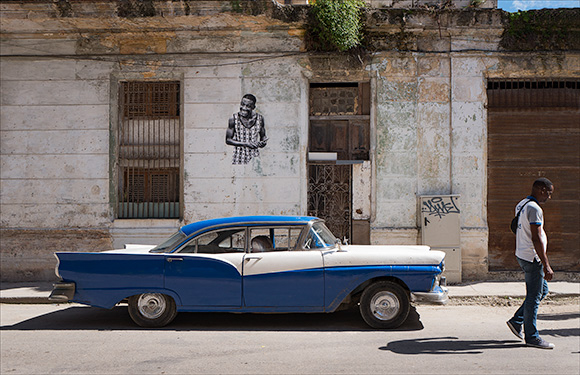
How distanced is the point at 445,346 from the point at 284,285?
1.89 metres

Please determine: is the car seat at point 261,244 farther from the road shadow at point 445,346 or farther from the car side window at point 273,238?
the road shadow at point 445,346

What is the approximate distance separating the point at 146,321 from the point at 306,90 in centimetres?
574

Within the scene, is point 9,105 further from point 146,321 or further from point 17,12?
point 146,321

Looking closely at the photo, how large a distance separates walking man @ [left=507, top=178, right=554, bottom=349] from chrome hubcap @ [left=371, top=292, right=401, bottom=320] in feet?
4.67

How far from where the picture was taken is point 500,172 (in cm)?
1046

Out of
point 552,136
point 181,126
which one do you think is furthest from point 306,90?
point 552,136

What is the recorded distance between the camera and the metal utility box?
9852 mm

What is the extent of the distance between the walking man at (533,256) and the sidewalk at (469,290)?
3.12 metres

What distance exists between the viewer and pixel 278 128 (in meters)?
10.5

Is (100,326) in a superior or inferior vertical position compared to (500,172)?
inferior

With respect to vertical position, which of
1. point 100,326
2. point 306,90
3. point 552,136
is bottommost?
point 100,326

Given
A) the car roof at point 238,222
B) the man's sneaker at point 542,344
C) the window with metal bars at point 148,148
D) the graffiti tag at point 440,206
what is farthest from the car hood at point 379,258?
the window with metal bars at point 148,148

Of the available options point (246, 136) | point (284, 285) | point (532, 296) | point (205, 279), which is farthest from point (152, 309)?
point (246, 136)

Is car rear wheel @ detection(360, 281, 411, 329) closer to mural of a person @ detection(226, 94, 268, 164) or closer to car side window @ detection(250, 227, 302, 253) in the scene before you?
car side window @ detection(250, 227, 302, 253)
